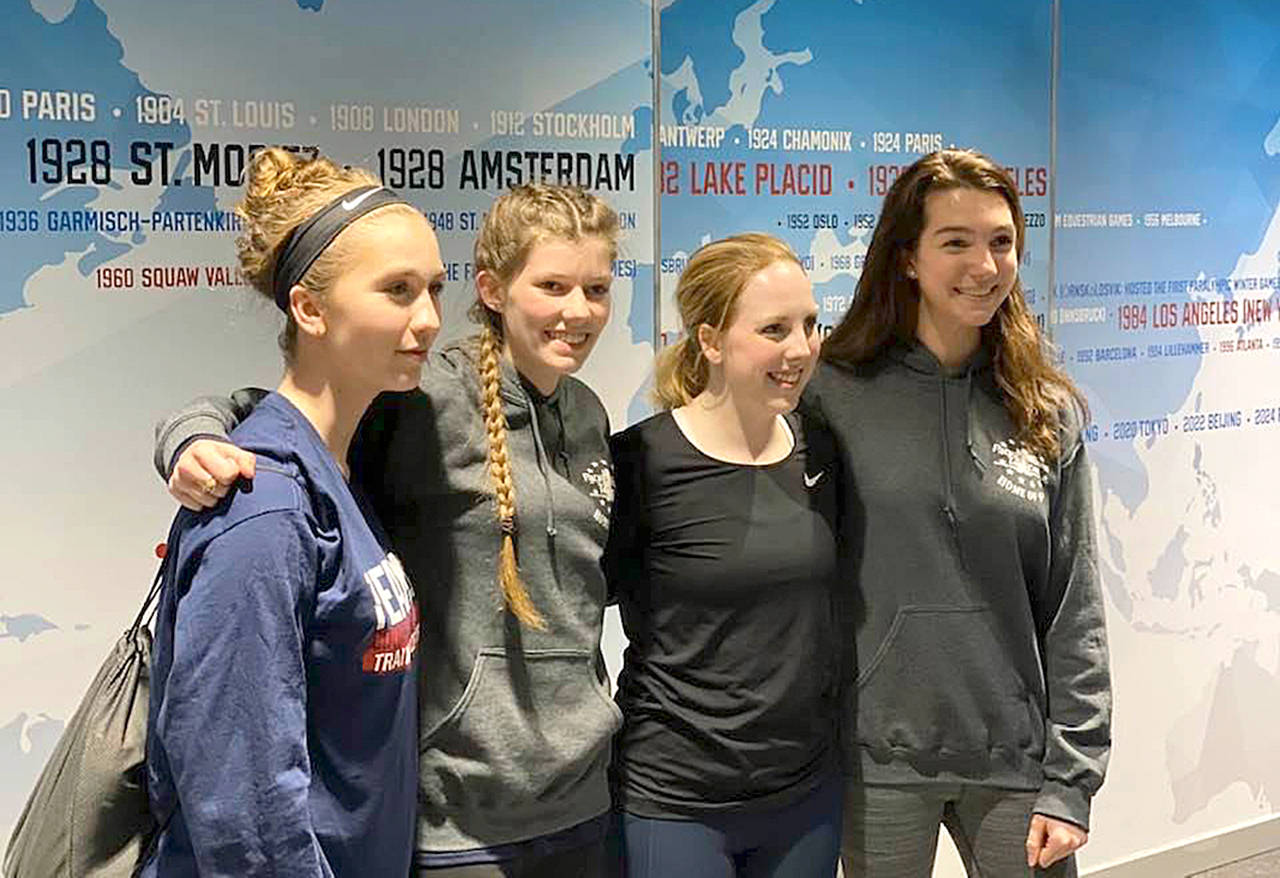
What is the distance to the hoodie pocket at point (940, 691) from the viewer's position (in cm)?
234

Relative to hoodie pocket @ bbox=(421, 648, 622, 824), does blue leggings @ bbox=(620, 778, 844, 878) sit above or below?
below

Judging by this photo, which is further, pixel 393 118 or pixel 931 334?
pixel 393 118

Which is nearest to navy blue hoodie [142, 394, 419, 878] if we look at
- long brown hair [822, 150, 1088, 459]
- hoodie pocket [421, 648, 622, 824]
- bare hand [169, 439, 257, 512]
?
bare hand [169, 439, 257, 512]

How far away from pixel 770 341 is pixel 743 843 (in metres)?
0.69

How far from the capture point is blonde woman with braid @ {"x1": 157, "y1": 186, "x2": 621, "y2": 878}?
1.95 meters

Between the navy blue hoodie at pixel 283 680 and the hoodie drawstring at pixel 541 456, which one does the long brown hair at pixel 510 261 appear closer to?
the hoodie drawstring at pixel 541 456

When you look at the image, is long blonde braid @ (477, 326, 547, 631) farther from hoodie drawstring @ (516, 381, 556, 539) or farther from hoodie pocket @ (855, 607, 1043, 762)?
hoodie pocket @ (855, 607, 1043, 762)

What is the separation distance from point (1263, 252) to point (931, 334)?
219 cm

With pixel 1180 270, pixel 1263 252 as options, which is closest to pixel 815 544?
pixel 1180 270

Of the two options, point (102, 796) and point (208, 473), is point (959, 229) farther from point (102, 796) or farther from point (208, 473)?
point (102, 796)

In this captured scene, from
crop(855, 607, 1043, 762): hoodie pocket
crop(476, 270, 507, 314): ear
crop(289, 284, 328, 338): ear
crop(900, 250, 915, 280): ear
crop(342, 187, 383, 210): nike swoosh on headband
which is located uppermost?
crop(342, 187, 383, 210): nike swoosh on headband

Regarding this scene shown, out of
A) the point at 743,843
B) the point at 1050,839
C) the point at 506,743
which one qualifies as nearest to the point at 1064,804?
the point at 1050,839

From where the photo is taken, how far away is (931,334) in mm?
2432

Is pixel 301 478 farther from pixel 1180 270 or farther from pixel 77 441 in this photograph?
pixel 1180 270
